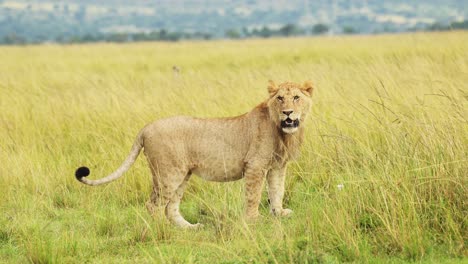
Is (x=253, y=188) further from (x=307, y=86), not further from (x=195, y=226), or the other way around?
(x=307, y=86)

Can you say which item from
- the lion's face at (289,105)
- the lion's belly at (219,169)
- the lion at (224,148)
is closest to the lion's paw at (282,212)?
the lion at (224,148)

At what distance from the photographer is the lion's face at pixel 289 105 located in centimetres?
521

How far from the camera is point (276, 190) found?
18.6 feet

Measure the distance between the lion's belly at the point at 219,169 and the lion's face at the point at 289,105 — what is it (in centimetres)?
41

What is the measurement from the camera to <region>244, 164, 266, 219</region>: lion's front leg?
538 cm

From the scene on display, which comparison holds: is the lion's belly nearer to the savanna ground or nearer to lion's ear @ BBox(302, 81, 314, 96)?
the savanna ground

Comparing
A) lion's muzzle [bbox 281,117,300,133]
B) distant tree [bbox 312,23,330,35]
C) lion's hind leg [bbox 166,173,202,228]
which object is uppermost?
lion's muzzle [bbox 281,117,300,133]

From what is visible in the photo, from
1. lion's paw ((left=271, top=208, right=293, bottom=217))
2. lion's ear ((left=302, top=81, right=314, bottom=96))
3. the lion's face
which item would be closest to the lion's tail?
the lion's face

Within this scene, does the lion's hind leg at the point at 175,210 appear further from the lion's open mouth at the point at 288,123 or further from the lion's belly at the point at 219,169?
the lion's open mouth at the point at 288,123

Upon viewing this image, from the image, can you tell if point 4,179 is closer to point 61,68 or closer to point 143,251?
point 143,251

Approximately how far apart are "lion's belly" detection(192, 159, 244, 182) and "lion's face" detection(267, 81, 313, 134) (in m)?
0.41

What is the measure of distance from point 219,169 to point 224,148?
0.47 feet

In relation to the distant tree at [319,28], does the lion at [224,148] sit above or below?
above

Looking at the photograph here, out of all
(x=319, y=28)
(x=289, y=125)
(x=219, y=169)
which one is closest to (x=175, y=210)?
(x=219, y=169)
